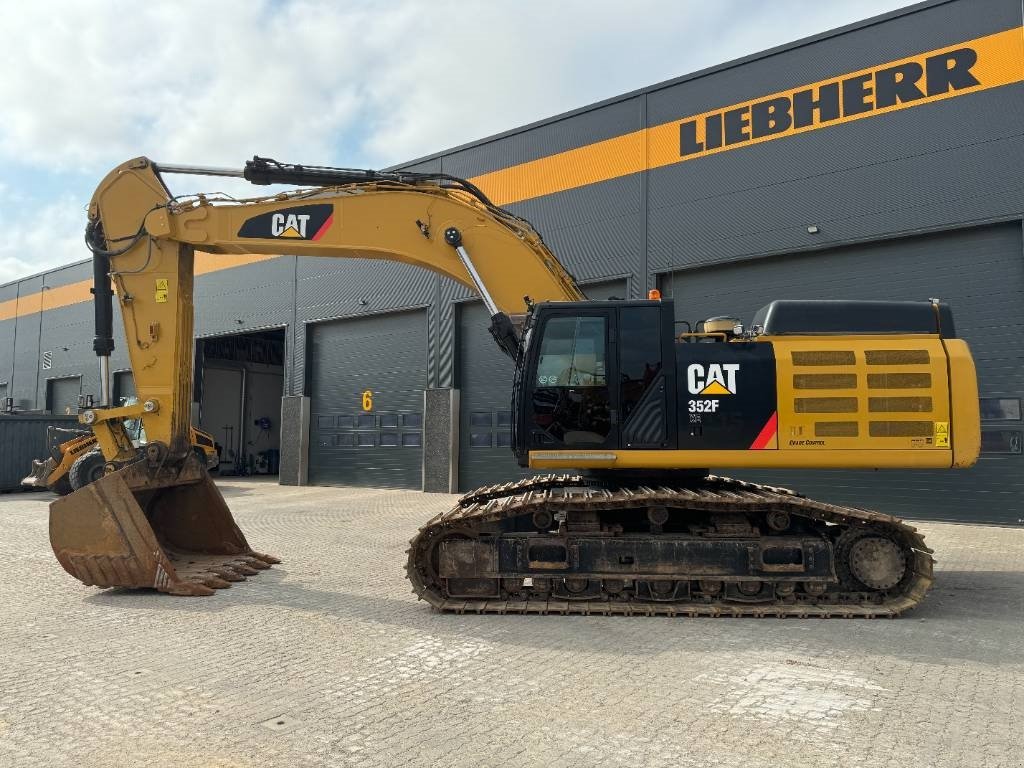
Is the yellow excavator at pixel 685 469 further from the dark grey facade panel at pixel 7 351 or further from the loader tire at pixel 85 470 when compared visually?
the dark grey facade panel at pixel 7 351

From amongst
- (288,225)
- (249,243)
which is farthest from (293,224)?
(249,243)

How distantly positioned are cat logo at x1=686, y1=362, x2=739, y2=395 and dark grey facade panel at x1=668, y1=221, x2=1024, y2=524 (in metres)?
7.84

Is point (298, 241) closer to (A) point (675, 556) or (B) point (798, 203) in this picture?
(A) point (675, 556)

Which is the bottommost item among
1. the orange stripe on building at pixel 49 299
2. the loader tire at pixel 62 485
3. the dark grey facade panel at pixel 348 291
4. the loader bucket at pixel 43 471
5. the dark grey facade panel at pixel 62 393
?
the loader tire at pixel 62 485

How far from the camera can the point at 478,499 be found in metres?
7.01

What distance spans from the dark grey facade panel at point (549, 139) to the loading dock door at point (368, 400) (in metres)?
4.30

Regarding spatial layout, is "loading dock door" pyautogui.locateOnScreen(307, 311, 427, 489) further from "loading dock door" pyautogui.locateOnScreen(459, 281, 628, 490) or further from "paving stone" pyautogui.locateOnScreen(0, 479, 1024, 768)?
"paving stone" pyautogui.locateOnScreen(0, 479, 1024, 768)

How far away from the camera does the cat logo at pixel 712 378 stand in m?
6.40

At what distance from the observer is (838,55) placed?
43.0 ft

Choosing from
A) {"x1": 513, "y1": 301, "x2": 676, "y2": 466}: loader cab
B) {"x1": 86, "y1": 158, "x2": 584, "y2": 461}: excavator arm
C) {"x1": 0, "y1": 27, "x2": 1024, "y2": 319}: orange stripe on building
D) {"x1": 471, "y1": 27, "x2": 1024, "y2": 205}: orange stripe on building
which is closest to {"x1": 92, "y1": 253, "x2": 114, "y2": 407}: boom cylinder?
Result: {"x1": 86, "y1": 158, "x2": 584, "y2": 461}: excavator arm

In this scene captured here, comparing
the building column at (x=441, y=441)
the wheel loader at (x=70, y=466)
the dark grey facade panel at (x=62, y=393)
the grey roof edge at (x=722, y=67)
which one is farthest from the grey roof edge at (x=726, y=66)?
the dark grey facade panel at (x=62, y=393)

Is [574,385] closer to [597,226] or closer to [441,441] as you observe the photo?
[597,226]

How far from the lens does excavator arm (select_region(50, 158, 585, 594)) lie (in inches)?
300

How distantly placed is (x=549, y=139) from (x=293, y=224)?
1051 cm
